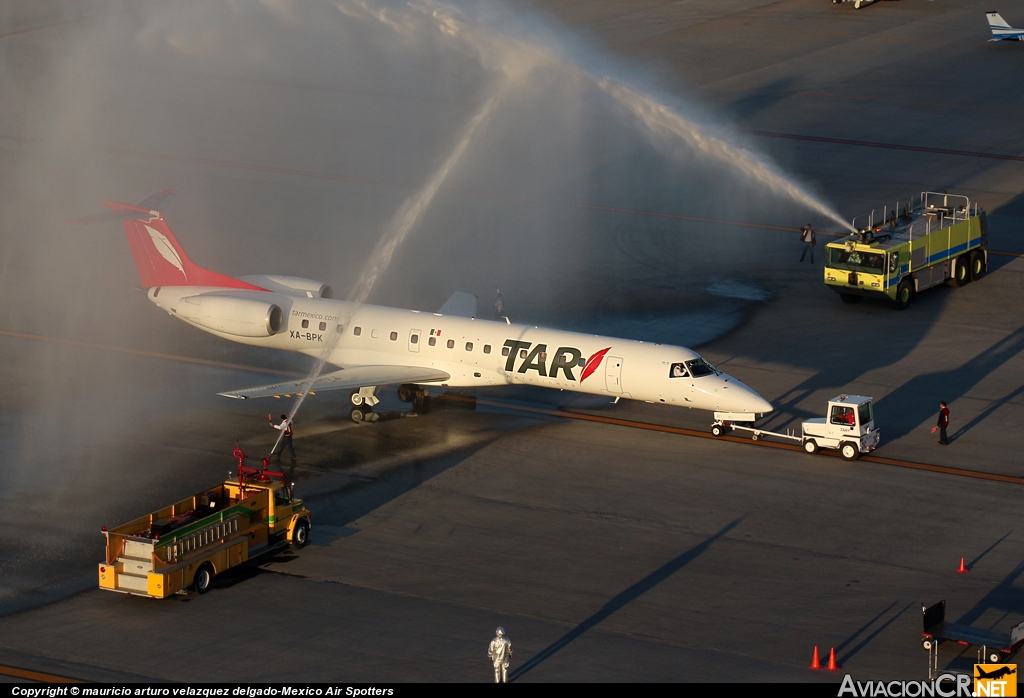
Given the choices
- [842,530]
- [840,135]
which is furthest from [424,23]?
[842,530]

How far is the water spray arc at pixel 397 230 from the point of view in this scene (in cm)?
4769

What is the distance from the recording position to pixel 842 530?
124 ft

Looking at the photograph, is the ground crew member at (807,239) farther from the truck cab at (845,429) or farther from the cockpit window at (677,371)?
the cockpit window at (677,371)

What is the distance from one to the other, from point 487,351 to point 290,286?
8278 mm

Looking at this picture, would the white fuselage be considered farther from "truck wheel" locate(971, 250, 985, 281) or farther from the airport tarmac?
"truck wheel" locate(971, 250, 985, 281)

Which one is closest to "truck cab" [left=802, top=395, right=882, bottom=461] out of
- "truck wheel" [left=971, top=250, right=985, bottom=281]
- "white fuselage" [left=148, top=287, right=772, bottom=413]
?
"white fuselage" [left=148, top=287, right=772, bottom=413]

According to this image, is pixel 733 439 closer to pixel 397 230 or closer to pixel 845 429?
pixel 845 429

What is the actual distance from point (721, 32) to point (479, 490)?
62440mm

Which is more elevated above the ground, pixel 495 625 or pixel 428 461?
pixel 428 461

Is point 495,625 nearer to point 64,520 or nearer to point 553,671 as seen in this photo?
point 553,671

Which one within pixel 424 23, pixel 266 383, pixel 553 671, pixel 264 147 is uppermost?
pixel 424 23

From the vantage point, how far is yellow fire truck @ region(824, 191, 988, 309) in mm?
55969

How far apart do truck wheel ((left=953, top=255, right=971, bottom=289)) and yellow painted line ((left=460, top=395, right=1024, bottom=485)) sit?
19.0 meters

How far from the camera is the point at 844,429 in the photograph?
42.6m
